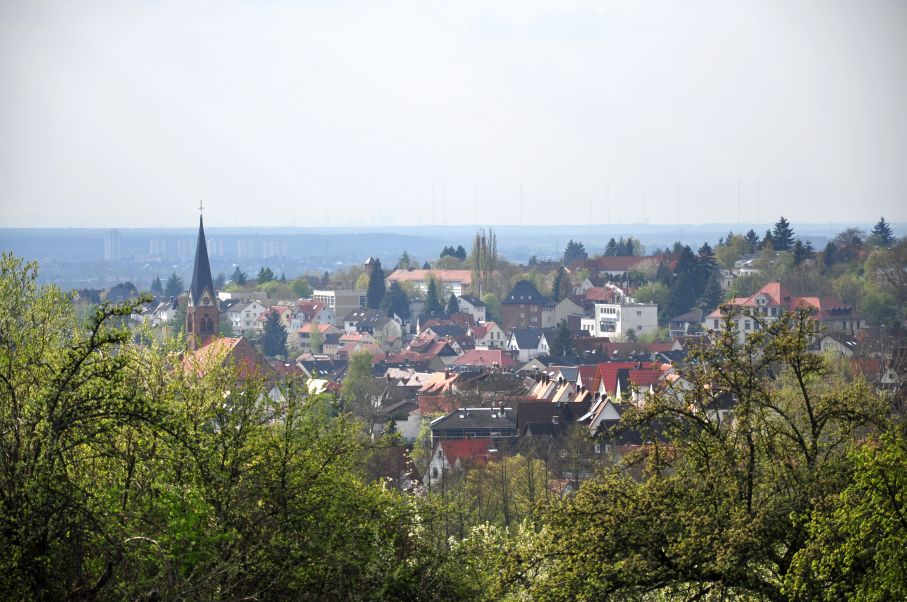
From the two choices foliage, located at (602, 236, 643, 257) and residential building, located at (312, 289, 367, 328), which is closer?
residential building, located at (312, 289, 367, 328)

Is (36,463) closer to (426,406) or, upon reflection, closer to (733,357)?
(733,357)

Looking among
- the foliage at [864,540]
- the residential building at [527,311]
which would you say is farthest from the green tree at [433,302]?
the foliage at [864,540]

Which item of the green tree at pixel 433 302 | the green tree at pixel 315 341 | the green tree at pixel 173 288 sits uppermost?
the green tree at pixel 433 302

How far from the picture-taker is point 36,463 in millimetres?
11969

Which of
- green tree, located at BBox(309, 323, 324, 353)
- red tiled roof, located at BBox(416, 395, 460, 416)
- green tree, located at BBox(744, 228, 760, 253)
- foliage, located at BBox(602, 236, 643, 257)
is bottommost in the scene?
green tree, located at BBox(309, 323, 324, 353)

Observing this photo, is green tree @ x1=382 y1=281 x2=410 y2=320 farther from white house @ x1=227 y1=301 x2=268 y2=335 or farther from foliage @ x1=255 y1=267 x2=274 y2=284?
foliage @ x1=255 y1=267 x2=274 y2=284

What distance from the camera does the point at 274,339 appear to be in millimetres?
116938

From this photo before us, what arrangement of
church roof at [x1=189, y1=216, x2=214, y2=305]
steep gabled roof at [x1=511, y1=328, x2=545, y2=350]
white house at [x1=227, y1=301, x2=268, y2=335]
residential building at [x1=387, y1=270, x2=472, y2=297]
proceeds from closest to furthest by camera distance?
church roof at [x1=189, y1=216, x2=214, y2=305] < steep gabled roof at [x1=511, y1=328, x2=545, y2=350] < white house at [x1=227, y1=301, x2=268, y2=335] < residential building at [x1=387, y1=270, x2=472, y2=297]

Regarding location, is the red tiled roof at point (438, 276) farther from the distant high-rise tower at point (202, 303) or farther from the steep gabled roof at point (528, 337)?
the distant high-rise tower at point (202, 303)

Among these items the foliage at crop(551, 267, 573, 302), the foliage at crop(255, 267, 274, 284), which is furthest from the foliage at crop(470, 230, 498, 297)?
the foliage at crop(255, 267, 274, 284)

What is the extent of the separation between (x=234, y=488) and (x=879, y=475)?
18.9ft

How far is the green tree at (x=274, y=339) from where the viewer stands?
116 meters

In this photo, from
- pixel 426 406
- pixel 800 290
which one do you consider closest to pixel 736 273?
pixel 800 290

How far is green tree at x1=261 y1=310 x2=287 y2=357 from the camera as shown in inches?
4547
